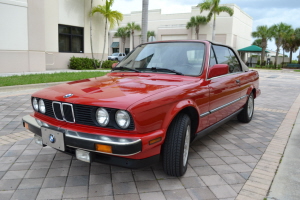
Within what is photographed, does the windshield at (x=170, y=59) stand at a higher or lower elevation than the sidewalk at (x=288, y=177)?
higher

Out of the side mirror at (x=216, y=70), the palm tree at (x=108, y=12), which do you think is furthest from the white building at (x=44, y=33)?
the side mirror at (x=216, y=70)

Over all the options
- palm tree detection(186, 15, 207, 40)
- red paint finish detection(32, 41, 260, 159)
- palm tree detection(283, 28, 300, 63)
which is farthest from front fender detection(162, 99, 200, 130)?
palm tree detection(283, 28, 300, 63)

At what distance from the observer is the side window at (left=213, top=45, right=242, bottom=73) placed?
13.4 feet

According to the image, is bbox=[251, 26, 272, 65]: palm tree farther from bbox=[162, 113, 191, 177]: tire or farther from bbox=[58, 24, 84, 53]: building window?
bbox=[162, 113, 191, 177]: tire

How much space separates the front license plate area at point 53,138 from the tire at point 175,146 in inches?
40.7

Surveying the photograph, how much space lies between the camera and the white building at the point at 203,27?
1507 inches

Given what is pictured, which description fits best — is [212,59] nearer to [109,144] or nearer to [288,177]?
[288,177]

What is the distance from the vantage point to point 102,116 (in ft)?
7.95

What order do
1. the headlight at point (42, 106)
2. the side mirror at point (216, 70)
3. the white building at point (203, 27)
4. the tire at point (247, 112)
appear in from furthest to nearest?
the white building at point (203, 27) → the tire at point (247, 112) → the side mirror at point (216, 70) → the headlight at point (42, 106)

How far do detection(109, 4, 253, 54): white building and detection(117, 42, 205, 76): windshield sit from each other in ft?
119

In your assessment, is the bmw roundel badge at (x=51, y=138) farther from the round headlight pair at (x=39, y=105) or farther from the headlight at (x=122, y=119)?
the headlight at (x=122, y=119)

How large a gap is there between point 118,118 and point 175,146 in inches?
28.0

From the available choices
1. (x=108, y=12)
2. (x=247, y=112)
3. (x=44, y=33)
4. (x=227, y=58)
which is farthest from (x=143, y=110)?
(x=108, y=12)

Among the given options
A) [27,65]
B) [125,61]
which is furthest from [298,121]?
[27,65]
